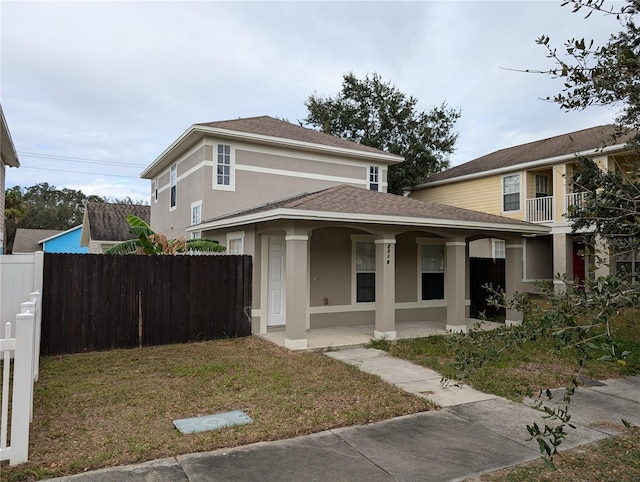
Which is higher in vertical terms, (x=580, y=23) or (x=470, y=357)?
(x=580, y=23)

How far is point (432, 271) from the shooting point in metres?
13.0

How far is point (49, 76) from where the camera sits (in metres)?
14.9

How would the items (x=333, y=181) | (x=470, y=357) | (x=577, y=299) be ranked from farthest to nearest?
1. (x=333, y=181)
2. (x=470, y=357)
3. (x=577, y=299)

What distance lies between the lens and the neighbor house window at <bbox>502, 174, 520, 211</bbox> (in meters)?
18.9

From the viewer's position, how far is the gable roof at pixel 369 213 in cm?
881

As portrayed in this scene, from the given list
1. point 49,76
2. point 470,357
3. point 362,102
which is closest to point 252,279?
point 470,357

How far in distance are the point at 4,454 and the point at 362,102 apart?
27.6 metres

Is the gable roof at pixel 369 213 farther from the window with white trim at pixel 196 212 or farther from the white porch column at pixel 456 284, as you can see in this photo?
the window with white trim at pixel 196 212

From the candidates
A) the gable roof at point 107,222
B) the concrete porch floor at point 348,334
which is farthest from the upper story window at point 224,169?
the gable roof at point 107,222

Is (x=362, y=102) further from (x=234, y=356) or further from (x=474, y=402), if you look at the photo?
(x=474, y=402)

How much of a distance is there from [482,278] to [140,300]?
10.2 metres

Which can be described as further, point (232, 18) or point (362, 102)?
point (362, 102)

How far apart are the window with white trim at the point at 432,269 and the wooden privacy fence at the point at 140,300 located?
520 cm

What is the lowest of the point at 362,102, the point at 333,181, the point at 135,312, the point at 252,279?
the point at 135,312
